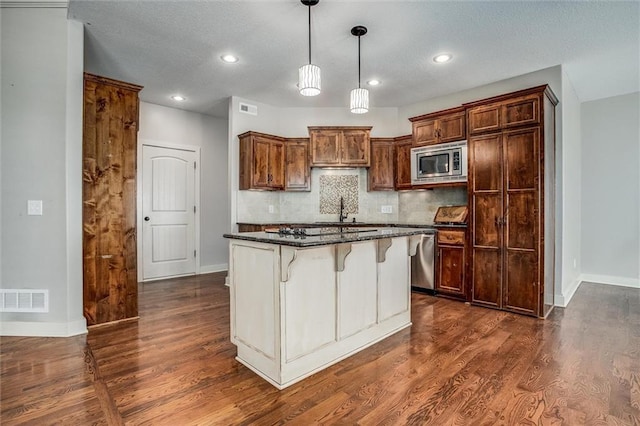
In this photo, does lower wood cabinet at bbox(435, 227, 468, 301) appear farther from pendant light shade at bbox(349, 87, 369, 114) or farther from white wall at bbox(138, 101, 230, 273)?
white wall at bbox(138, 101, 230, 273)

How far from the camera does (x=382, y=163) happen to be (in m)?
5.24

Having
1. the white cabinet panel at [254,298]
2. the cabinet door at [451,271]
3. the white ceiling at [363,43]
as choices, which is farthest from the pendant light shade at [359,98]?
the cabinet door at [451,271]

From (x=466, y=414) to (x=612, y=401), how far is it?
3.00 feet

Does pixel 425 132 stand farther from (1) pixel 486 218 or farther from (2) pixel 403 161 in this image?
(1) pixel 486 218

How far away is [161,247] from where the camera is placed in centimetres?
533

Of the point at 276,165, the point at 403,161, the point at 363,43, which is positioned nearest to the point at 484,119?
the point at 403,161

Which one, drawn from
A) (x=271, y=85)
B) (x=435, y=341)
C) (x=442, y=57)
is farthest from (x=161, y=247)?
(x=442, y=57)

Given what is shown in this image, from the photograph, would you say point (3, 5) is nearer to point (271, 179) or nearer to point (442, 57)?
point (271, 179)

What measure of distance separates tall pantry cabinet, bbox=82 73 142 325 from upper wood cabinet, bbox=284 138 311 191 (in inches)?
93.4

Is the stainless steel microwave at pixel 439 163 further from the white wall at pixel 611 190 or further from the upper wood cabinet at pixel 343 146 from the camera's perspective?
the white wall at pixel 611 190

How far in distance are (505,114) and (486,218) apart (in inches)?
46.9

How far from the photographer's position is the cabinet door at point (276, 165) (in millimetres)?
5078

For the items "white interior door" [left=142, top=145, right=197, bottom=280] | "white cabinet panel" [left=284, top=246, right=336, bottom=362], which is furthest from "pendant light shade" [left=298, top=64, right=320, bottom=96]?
"white interior door" [left=142, top=145, right=197, bottom=280]

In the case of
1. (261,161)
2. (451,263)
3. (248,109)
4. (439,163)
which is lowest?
(451,263)
